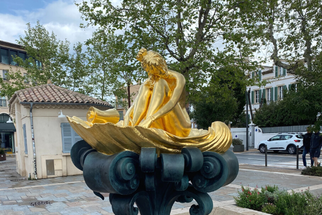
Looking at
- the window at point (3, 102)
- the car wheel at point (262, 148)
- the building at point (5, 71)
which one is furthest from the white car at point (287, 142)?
the window at point (3, 102)

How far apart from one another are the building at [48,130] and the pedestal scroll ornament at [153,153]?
27.9ft

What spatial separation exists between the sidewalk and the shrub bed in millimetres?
256

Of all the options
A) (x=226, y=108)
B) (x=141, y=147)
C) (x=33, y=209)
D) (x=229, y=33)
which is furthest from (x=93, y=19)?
(x=226, y=108)

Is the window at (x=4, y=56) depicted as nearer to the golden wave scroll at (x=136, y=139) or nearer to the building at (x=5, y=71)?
the building at (x=5, y=71)

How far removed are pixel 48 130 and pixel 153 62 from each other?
9.45 metres

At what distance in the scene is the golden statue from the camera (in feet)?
9.18

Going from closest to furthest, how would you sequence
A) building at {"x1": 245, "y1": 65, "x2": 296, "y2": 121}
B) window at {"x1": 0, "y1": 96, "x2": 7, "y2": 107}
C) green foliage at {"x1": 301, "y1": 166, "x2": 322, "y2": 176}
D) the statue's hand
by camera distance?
the statue's hand, green foliage at {"x1": 301, "y1": 166, "x2": 322, "y2": 176}, building at {"x1": 245, "y1": 65, "x2": 296, "y2": 121}, window at {"x1": 0, "y1": 96, "x2": 7, "y2": 107}

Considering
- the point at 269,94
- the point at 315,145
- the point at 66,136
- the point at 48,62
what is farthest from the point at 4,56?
the point at 315,145

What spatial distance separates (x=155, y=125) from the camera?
318cm

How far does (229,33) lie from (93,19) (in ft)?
17.6

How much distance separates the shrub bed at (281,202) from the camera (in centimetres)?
446

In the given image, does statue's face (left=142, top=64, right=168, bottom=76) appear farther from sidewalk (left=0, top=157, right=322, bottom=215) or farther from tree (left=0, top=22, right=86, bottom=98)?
tree (left=0, top=22, right=86, bottom=98)

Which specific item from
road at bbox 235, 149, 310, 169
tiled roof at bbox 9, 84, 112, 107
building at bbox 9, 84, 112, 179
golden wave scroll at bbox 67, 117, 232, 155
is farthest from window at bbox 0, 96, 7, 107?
golden wave scroll at bbox 67, 117, 232, 155

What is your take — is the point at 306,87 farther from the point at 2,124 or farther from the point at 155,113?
the point at 2,124
